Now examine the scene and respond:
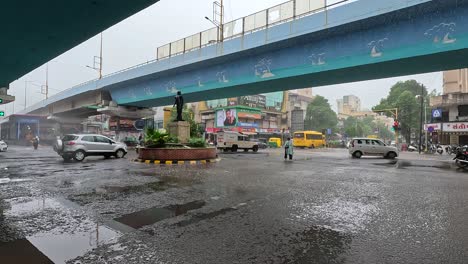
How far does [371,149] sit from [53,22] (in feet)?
75.3

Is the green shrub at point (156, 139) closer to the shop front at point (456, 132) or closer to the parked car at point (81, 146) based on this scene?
the parked car at point (81, 146)

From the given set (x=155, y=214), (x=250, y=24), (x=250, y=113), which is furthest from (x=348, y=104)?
(x=155, y=214)

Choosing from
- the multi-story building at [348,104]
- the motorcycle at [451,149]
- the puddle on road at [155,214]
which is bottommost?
the puddle on road at [155,214]

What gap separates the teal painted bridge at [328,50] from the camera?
11.6m

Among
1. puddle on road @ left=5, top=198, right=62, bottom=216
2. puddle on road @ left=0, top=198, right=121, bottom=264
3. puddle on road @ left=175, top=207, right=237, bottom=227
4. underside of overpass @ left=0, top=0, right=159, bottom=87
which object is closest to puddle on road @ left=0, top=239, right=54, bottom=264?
puddle on road @ left=0, top=198, right=121, bottom=264

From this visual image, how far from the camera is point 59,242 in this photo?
3.91 m

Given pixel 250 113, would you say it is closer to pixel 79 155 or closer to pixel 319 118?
pixel 319 118

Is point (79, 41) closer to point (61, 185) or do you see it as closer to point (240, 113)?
point (61, 185)

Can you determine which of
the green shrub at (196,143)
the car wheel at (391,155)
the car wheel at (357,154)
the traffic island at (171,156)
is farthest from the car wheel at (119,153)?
the car wheel at (391,155)

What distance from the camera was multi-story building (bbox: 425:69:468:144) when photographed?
1331 inches

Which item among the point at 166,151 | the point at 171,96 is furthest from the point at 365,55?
the point at 171,96

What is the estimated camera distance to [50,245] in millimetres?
3793

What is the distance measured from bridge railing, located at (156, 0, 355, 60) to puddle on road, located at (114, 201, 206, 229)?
12.6 metres

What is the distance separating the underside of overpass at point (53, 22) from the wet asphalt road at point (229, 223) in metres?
4.40
